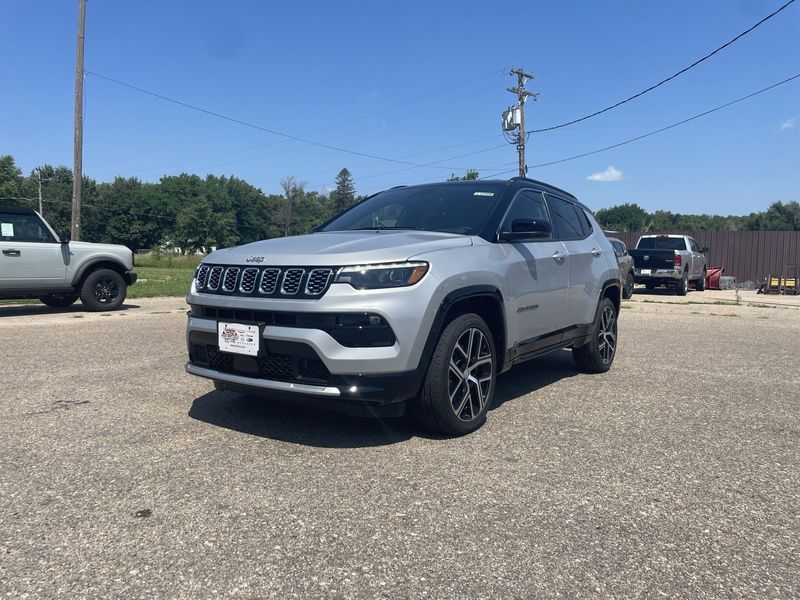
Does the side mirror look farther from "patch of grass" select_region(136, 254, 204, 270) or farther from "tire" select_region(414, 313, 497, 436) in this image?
"patch of grass" select_region(136, 254, 204, 270)

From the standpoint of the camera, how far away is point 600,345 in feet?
19.3

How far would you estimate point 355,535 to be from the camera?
2.53 metres

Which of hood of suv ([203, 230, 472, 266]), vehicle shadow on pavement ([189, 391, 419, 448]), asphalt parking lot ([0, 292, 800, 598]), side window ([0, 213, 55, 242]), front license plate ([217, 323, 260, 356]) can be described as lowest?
asphalt parking lot ([0, 292, 800, 598])

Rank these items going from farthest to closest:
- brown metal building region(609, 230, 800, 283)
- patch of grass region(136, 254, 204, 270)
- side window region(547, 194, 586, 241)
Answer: patch of grass region(136, 254, 204, 270)
brown metal building region(609, 230, 800, 283)
side window region(547, 194, 586, 241)

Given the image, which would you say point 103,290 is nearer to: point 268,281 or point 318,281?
point 268,281

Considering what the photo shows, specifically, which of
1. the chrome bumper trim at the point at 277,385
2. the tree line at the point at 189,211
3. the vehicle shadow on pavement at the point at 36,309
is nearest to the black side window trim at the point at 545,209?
the chrome bumper trim at the point at 277,385

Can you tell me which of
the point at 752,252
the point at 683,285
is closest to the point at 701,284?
the point at 683,285

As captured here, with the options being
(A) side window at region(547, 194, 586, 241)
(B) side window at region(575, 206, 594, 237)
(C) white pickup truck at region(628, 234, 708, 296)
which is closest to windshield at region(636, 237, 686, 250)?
(C) white pickup truck at region(628, 234, 708, 296)

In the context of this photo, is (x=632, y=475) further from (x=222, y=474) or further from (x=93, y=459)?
(x=93, y=459)

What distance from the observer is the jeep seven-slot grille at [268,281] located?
133 inches

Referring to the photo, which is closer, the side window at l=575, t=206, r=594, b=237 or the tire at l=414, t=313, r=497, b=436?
the tire at l=414, t=313, r=497, b=436

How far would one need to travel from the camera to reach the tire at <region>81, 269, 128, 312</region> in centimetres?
1061

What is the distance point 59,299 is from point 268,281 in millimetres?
9352

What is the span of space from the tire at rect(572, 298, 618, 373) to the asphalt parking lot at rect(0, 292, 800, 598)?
50cm
